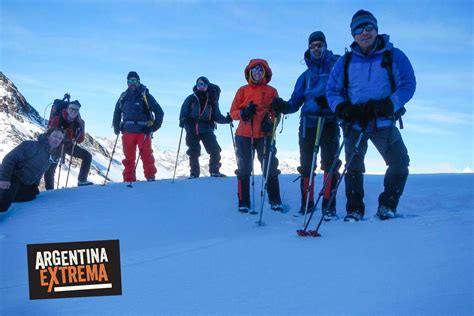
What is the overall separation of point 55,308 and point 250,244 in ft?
6.06

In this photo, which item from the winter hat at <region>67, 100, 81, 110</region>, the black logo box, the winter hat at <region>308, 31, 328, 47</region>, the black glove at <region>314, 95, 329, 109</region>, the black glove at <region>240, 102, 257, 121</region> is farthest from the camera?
the winter hat at <region>67, 100, 81, 110</region>

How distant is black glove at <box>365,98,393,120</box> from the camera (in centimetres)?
432

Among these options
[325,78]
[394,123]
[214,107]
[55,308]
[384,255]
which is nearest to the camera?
[55,308]

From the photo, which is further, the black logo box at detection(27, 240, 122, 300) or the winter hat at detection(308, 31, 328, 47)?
the winter hat at detection(308, 31, 328, 47)

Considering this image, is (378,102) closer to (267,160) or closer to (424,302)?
(267,160)

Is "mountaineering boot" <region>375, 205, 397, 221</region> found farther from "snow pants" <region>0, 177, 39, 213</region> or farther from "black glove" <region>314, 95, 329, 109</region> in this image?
"snow pants" <region>0, 177, 39, 213</region>

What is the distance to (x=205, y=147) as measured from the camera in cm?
1004

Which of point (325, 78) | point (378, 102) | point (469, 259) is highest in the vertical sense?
point (325, 78)

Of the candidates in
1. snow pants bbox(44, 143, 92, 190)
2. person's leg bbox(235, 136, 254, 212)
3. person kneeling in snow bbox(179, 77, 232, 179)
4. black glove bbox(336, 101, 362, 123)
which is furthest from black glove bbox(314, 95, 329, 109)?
snow pants bbox(44, 143, 92, 190)

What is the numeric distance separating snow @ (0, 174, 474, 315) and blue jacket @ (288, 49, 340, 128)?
1467 mm

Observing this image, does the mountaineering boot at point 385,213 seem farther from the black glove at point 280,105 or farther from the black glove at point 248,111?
Result: the black glove at point 248,111

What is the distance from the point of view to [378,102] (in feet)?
14.3

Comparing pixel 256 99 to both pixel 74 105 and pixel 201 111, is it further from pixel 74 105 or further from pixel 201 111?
pixel 74 105

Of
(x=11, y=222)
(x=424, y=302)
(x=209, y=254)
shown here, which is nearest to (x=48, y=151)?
(x=11, y=222)
